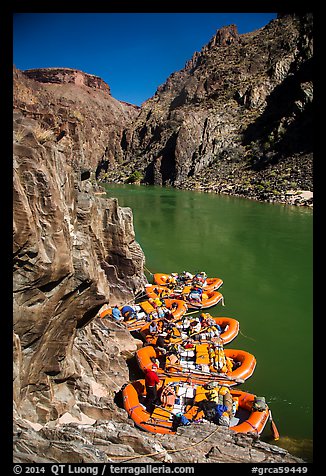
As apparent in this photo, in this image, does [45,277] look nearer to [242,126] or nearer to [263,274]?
Answer: [263,274]

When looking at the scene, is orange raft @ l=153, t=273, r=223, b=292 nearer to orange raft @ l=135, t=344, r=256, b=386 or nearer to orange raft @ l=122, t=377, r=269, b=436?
orange raft @ l=135, t=344, r=256, b=386

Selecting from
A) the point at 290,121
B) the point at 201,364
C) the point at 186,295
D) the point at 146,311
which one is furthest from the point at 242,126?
the point at 201,364

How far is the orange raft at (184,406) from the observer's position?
9141 mm

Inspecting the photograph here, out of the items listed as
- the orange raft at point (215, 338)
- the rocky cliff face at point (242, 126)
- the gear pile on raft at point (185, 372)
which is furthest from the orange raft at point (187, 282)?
the rocky cliff face at point (242, 126)

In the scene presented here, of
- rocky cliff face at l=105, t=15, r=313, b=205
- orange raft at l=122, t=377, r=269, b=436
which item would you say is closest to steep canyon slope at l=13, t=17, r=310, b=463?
orange raft at l=122, t=377, r=269, b=436

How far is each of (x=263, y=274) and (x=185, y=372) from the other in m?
15.8

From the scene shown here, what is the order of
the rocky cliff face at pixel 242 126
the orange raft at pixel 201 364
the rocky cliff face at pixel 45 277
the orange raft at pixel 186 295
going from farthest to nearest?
the rocky cliff face at pixel 242 126 → the orange raft at pixel 186 295 → the orange raft at pixel 201 364 → the rocky cliff face at pixel 45 277

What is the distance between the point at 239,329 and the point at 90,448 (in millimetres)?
12882

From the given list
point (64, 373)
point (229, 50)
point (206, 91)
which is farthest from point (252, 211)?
point (229, 50)

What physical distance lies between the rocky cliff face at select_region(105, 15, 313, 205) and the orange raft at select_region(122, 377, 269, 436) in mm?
57627

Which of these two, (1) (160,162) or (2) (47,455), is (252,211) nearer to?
(2) (47,455)

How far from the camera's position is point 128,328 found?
14.7 m

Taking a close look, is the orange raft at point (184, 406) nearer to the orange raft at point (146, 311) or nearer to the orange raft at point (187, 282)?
the orange raft at point (146, 311)

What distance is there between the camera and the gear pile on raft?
367 inches
